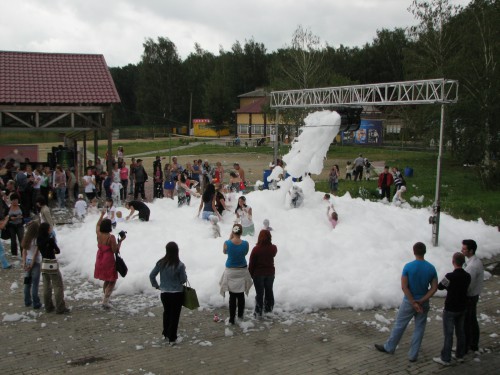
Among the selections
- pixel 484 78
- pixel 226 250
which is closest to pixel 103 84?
pixel 226 250

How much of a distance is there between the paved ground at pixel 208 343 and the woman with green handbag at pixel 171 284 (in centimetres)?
30

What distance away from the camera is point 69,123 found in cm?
2227

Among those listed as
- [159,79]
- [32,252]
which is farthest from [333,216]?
[159,79]

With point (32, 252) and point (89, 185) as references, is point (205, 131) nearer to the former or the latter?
point (89, 185)

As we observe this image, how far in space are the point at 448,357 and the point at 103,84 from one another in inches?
678

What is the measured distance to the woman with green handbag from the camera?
7.66 metres

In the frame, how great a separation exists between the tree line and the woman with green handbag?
21531mm

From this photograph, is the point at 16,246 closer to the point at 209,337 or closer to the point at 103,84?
the point at 209,337

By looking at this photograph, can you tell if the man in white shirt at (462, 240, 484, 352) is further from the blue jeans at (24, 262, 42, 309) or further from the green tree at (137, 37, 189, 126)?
the green tree at (137, 37, 189, 126)

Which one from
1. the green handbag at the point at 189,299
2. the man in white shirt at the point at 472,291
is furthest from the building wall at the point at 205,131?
the man in white shirt at the point at 472,291

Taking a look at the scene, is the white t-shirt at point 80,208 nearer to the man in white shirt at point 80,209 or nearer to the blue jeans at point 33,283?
the man in white shirt at point 80,209

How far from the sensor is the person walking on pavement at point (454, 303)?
23.5 ft

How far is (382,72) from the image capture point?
67.0m

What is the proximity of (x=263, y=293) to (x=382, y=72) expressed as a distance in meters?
62.3
